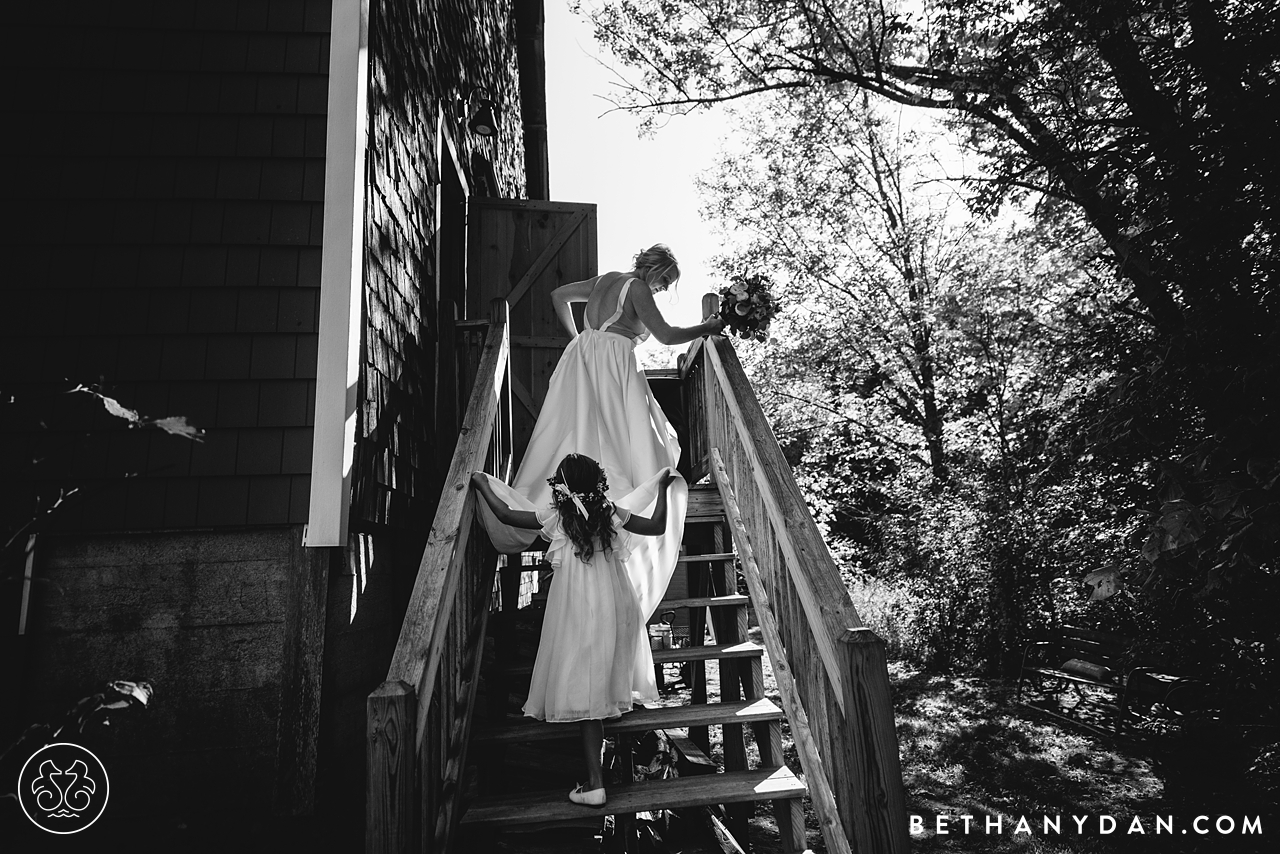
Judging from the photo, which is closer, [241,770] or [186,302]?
[241,770]

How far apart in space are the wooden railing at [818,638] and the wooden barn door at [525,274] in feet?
8.73

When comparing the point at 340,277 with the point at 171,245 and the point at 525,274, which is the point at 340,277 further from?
the point at 525,274

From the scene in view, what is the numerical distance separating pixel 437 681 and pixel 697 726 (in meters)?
1.67

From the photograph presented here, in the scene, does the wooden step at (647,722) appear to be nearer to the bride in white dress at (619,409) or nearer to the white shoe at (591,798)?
the white shoe at (591,798)

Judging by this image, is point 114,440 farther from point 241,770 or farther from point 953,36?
point 953,36

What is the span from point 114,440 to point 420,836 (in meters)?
2.13

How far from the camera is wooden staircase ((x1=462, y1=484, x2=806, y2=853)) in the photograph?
8.93 ft

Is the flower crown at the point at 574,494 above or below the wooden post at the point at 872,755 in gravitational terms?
above

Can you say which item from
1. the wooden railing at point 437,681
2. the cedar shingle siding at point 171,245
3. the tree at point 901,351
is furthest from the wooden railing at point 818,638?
the tree at point 901,351

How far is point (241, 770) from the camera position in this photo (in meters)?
3.10

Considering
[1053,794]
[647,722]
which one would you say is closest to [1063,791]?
[1053,794]

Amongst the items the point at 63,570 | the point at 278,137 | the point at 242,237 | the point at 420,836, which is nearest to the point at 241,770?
the point at 63,570

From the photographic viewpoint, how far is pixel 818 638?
2465 mm

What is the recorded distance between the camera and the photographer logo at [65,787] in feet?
9.46
